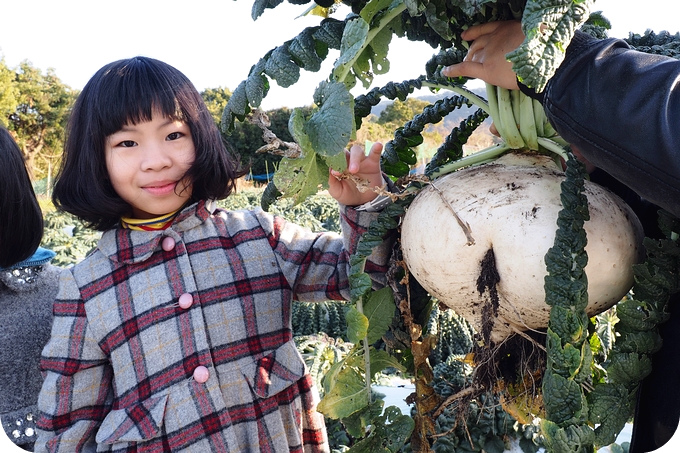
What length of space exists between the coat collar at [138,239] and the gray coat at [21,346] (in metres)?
0.42

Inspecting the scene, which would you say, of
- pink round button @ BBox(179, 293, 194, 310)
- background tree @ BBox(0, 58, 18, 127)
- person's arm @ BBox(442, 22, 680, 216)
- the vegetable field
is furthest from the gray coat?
background tree @ BBox(0, 58, 18, 127)

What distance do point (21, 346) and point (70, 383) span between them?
407 mm

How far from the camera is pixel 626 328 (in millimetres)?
884

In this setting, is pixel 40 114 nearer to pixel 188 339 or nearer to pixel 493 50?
pixel 188 339

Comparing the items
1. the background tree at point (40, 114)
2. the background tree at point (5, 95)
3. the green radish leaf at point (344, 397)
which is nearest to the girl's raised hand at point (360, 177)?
the green radish leaf at point (344, 397)

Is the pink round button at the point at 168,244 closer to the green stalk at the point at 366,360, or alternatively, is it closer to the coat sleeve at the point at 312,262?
the coat sleeve at the point at 312,262

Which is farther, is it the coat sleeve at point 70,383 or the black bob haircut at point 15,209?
the black bob haircut at point 15,209

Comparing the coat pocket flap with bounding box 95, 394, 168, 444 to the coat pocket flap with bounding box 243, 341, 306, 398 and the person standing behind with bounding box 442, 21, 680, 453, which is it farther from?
the person standing behind with bounding box 442, 21, 680, 453

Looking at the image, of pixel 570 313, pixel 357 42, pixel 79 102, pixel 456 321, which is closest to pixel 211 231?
pixel 79 102

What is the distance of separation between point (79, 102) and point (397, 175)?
0.81 m

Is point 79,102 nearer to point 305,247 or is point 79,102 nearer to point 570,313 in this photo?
point 305,247

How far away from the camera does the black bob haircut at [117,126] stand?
1.30m

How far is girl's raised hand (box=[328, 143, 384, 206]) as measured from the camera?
1.15 metres

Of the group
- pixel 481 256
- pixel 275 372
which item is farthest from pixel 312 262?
pixel 481 256
